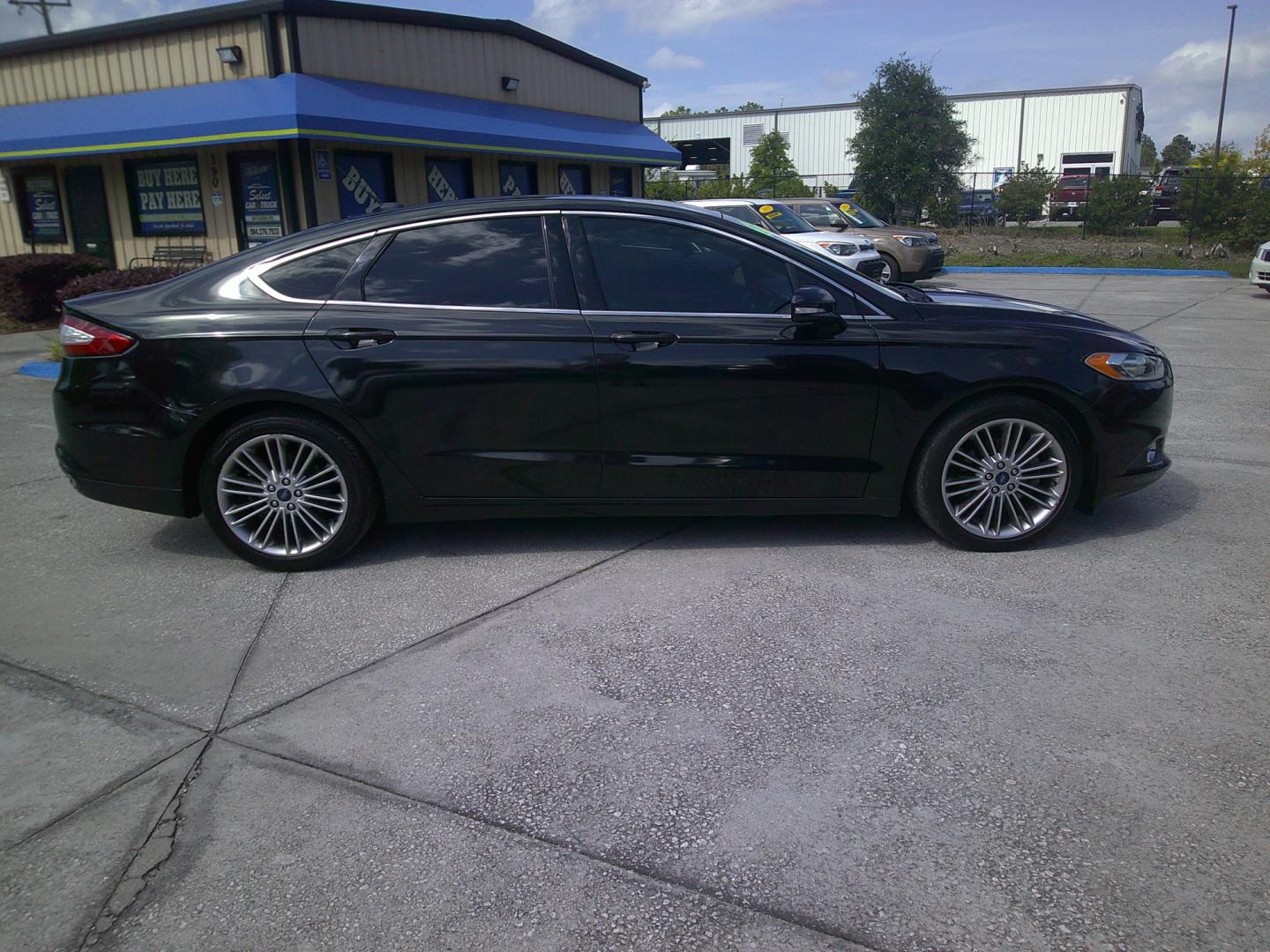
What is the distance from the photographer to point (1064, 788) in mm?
2871

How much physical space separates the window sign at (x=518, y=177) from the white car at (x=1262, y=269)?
41.8 ft

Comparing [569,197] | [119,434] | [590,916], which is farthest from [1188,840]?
[119,434]

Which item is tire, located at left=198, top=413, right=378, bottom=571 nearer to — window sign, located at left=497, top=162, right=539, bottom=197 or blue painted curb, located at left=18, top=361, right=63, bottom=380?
blue painted curb, located at left=18, top=361, right=63, bottom=380

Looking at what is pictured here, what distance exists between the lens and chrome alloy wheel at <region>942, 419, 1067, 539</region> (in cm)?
465

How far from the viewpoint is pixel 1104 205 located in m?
27.0

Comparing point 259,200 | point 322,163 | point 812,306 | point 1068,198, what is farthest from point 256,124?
point 1068,198

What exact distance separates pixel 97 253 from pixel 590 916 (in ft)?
58.6

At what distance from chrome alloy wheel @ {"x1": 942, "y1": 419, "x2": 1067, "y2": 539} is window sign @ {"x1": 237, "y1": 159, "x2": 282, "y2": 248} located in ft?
40.2

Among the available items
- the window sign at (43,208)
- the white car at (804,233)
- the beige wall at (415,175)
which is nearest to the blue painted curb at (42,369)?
the beige wall at (415,175)

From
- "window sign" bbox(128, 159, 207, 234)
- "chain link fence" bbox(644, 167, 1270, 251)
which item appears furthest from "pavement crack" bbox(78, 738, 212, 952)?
"chain link fence" bbox(644, 167, 1270, 251)

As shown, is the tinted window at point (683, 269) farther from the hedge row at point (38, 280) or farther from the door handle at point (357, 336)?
the hedge row at point (38, 280)

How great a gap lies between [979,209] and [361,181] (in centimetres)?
2280

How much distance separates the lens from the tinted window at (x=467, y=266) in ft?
15.0

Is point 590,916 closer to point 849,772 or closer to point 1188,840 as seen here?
point 849,772
